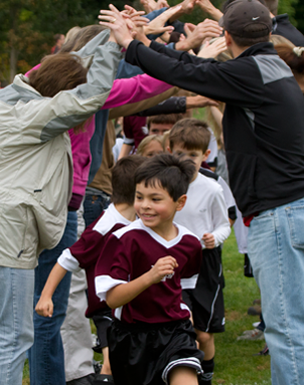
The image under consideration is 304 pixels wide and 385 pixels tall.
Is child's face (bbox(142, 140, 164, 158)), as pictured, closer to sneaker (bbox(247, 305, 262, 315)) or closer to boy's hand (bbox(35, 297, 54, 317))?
boy's hand (bbox(35, 297, 54, 317))

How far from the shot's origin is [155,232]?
315 cm

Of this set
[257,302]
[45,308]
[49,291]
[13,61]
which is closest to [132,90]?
[49,291]

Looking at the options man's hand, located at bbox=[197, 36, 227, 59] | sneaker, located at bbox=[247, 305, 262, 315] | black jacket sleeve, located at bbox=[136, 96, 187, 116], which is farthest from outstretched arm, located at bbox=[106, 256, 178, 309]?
sneaker, located at bbox=[247, 305, 262, 315]

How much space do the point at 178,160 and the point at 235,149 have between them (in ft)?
1.51

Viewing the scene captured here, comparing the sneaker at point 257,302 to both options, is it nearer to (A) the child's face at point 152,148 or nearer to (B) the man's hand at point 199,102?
(A) the child's face at point 152,148

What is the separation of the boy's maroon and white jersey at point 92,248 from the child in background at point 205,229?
75 centimetres

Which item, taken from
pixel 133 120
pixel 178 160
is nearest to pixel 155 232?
pixel 178 160

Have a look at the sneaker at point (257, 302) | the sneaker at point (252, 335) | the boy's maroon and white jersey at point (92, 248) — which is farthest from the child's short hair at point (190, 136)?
the sneaker at point (257, 302)

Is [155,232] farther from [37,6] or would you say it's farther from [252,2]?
[37,6]

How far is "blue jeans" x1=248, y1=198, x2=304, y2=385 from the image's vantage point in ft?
9.25

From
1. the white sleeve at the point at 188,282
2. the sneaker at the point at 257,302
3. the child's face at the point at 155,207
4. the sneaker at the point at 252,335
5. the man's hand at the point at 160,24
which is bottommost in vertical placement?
the sneaker at the point at 257,302

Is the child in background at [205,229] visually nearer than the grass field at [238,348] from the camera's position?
Yes

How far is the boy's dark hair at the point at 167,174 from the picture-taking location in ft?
10.5

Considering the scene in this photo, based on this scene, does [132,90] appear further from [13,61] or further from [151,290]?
[13,61]
